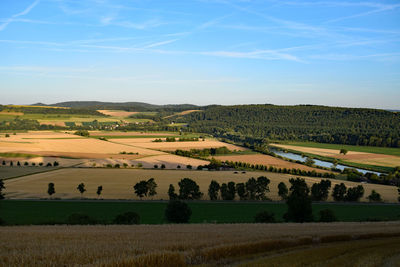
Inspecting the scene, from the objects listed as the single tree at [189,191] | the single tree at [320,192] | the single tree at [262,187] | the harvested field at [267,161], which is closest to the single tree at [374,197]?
the single tree at [320,192]

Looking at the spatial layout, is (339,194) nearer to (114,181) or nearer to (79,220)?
(114,181)

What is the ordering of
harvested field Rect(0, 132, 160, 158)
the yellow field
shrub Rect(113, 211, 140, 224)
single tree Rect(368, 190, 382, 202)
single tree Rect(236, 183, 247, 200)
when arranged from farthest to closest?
harvested field Rect(0, 132, 160, 158)
single tree Rect(368, 190, 382, 202)
single tree Rect(236, 183, 247, 200)
the yellow field
shrub Rect(113, 211, 140, 224)

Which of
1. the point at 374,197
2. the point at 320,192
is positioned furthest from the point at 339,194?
the point at 374,197

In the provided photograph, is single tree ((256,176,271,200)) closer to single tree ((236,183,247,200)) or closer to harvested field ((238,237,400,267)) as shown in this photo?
single tree ((236,183,247,200))

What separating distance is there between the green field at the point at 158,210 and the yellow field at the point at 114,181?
20.4 ft

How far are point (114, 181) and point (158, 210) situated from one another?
22.7 meters

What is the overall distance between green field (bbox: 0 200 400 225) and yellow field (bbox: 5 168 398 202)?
20.4 ft

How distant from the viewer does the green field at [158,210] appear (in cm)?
3720

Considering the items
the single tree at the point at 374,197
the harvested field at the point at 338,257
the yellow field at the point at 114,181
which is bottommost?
the yellow field at the point at 114,181

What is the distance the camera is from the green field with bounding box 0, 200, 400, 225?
122 feet

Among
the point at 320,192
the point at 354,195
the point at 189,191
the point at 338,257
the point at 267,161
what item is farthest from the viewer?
the point at 267,161

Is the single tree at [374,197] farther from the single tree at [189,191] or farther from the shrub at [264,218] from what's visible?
the shrub at [264,218]

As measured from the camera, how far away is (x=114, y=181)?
2453 inches

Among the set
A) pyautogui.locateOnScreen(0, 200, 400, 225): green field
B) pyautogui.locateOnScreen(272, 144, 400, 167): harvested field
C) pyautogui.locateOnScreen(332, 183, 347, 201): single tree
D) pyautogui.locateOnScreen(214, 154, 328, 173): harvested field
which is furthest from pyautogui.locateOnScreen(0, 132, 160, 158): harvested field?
pyautogui.locateOnScreen(332, 183, 347, 201): single tree
